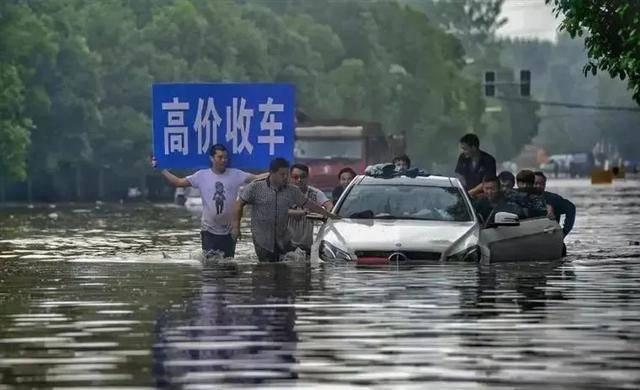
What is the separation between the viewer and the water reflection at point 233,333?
14539 mm

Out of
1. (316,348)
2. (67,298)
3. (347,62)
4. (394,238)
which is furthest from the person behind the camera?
(347,62)

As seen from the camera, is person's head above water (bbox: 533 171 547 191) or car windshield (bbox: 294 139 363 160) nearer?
person's head above water (bbox: 533 171 547 191)

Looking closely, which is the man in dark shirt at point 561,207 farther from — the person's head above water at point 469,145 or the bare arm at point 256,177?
the bare arm at point 256,177

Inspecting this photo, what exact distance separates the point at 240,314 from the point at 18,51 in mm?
71624

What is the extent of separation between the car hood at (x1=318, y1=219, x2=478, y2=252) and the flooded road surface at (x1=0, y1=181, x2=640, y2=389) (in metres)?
0.27

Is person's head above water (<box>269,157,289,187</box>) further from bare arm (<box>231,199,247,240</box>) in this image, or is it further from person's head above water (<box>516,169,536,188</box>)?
person's head above water (<box>516,169,536,188</box>)

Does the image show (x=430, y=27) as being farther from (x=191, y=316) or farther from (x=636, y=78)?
(x=191, y=316)

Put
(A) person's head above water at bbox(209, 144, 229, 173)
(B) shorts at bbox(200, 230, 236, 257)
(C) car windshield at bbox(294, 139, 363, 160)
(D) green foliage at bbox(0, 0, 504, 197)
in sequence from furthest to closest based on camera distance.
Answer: (D) green foliage at bbox(0, 0, 504, 197) < (C) car windshield at bbox(294, 139, 363, 160) < (B) shorts at bbox(200, 230, 236, 257) < (A) person's head above water at bbox(209, 144, 229, 173)

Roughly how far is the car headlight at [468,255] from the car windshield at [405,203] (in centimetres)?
69

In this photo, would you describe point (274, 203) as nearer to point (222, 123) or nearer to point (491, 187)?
point (491, 187)

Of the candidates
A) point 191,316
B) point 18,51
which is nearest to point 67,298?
point 191,316

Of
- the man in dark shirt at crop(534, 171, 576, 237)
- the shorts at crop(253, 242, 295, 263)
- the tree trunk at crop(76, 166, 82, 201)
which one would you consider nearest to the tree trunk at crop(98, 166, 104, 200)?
the tree trunk at crop(76, 166, 82, 201)

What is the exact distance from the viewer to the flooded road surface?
14445mm

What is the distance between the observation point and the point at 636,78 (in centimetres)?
3145
